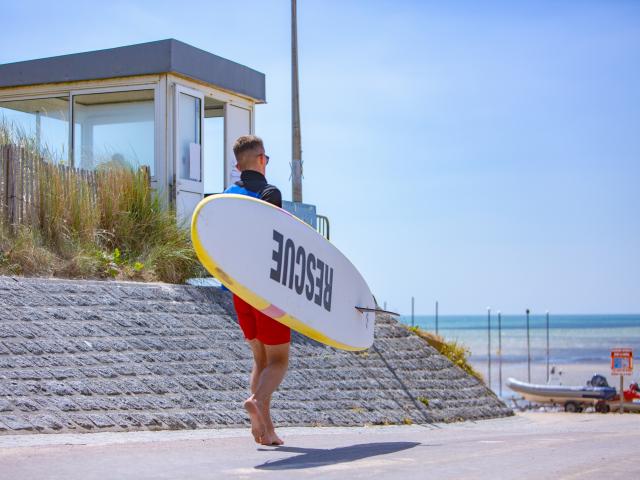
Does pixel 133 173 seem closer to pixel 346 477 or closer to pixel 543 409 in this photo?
pixel 346 477

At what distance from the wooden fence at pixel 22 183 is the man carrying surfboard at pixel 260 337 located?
4.91 metres

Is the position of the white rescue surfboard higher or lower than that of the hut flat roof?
lower

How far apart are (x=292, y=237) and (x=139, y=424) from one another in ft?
7.07

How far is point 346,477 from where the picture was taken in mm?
5109

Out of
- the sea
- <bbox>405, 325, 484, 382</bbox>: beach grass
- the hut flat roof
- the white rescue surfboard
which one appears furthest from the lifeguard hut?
the sea

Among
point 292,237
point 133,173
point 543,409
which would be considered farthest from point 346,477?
point 543,409

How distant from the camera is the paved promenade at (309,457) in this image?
5.21 metres

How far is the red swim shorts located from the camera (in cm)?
654

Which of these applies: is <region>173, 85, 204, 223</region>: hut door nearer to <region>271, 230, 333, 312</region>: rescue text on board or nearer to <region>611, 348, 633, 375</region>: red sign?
<region>271, 230, 333, 312</region>: rescue text on board

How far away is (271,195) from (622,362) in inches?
789

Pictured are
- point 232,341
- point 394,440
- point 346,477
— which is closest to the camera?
point 346,477

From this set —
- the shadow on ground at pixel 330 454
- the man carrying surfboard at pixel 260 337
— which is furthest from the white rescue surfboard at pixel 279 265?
the shadow on ground at pixel 330 454

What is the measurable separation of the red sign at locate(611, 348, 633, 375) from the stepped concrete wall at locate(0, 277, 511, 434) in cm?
1320

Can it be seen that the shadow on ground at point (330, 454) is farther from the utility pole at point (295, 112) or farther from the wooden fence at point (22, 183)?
the utility pole at point (295, 112)
